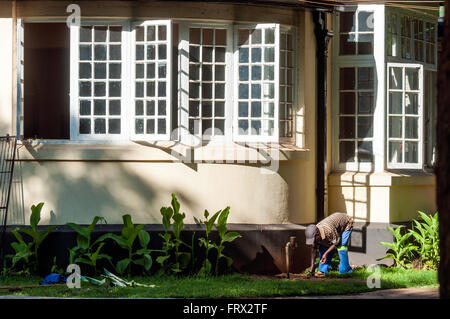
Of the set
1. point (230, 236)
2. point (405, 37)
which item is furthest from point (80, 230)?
point (405, 37)

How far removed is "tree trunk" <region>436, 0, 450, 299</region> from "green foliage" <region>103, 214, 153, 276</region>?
6.50m

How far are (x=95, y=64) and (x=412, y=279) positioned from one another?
576 cm

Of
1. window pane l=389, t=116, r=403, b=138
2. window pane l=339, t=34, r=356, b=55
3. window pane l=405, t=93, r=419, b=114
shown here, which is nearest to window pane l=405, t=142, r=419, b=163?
window pane l=389, t=116, r=403, b=138

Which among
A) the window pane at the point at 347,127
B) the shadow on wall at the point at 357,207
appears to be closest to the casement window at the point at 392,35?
the window pane at the point at 347,127

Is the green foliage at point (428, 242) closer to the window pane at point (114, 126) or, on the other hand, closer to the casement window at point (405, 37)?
the casement window at point (405, 37)

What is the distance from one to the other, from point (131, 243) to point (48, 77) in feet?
24.7

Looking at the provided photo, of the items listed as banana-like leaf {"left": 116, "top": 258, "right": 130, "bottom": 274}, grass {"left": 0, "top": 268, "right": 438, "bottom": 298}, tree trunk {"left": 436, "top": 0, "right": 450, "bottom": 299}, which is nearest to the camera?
tree trunk {"left": 436, "top": 0, "right": 450, "bottom": 299}

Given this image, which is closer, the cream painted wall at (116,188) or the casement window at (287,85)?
the cream painted wall at (116,188)

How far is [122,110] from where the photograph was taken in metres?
13.4

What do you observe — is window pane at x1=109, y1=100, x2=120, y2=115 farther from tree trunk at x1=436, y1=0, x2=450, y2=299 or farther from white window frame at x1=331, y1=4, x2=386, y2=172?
tree trunk at x1=436, y1=0, x2=450, y2=299

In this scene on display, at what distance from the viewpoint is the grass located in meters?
11.3

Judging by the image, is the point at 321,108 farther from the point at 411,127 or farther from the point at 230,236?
the point at 230,236

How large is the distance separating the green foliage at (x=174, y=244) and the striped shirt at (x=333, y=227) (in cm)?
203

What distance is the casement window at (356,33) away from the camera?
14711 millimetres
